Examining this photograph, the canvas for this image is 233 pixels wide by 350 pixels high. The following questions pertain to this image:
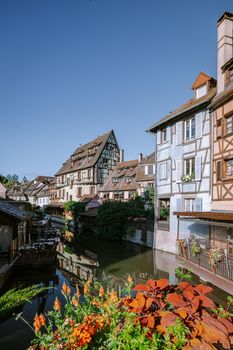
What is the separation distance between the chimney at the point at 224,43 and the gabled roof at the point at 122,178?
20124mm

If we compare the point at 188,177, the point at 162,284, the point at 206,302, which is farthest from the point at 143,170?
the point at 206,302

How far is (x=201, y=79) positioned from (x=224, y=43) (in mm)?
3371

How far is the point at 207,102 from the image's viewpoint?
710 inches

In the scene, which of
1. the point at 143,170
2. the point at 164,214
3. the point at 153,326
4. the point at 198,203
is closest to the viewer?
the point at 153,326

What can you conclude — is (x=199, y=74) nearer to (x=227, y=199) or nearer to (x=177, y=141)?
(x=177, y=141)

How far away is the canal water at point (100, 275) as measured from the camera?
854cm

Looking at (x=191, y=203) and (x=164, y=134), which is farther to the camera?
(x=164, y=134)

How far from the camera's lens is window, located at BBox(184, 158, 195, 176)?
1952 centimetres

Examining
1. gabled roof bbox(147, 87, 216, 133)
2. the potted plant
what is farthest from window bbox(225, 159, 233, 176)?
gabled roof bbox(147, 87, 216, 133)

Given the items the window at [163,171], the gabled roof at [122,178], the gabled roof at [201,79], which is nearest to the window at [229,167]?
the window at [163,171]

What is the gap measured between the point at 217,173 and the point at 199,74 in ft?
29.3

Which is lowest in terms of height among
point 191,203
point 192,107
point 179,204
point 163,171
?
point 179,204

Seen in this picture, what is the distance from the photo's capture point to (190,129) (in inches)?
786

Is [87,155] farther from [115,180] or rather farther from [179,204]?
[179,204]
